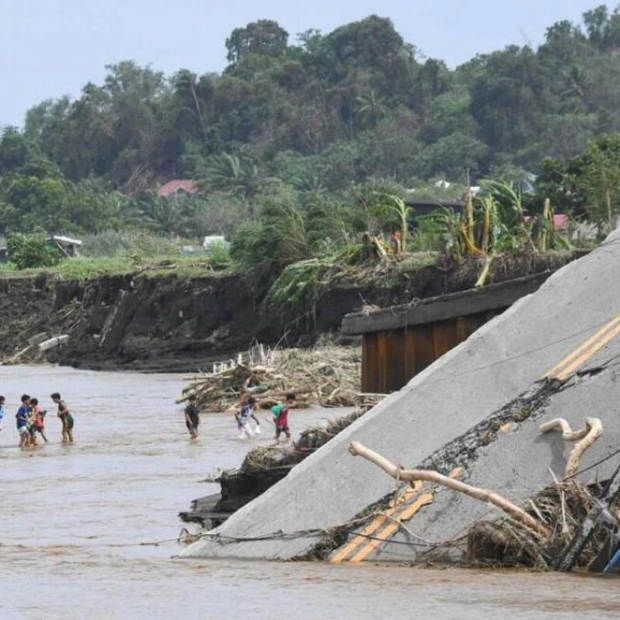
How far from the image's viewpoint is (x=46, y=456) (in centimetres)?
3072

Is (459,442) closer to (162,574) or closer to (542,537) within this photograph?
(542,537)

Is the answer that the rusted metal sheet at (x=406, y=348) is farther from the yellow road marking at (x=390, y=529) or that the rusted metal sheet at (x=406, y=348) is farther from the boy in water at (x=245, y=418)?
the yellow road marking at (x=390, y=529)

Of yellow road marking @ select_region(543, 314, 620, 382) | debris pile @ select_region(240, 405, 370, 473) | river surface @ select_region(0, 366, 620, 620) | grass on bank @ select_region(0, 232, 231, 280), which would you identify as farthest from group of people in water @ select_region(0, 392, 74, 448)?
grass on bank @ select_region(0, 232, 231, 280)

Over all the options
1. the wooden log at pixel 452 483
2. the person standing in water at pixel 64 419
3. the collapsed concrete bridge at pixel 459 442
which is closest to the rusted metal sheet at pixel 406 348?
the collapsed concrete bridge at pixel 459 442

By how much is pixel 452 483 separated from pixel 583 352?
2.93 meters

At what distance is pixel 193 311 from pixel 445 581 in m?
51.3

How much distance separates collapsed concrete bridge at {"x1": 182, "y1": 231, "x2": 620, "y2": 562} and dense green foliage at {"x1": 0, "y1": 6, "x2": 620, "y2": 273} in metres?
76.2

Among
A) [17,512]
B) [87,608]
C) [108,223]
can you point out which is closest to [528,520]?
[87,608]

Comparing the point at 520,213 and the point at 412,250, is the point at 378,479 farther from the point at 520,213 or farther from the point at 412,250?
the point at 412,250

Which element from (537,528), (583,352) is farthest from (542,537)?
(583,352)

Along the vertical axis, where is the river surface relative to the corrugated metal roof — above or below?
below

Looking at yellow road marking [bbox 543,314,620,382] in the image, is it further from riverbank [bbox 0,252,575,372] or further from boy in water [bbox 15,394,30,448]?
riverbank [bbox 0,252,575,372]

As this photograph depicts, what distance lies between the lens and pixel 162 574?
1552cm

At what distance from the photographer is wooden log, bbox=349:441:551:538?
566 inches
